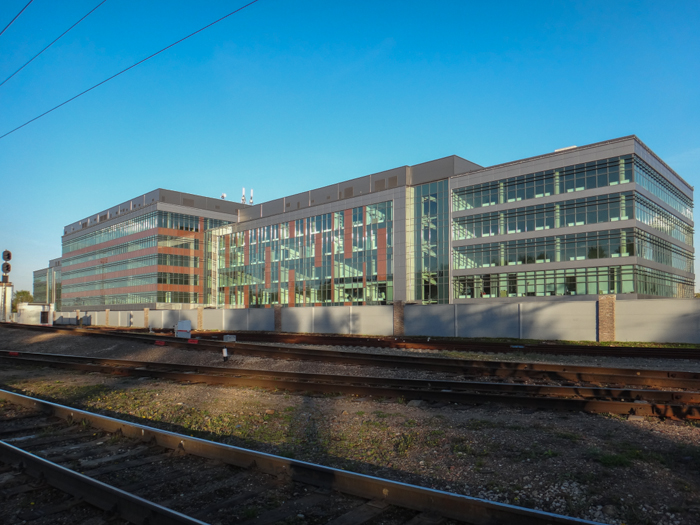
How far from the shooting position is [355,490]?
200 inches

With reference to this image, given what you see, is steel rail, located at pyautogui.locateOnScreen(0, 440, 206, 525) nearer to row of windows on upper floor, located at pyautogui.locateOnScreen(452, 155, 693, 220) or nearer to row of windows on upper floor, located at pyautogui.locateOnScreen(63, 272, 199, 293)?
row of windows on upper floor, located at pyautogui.locateOnScreen(452, 155, 693, 220)

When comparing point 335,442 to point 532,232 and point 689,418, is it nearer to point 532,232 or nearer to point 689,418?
point 689,418

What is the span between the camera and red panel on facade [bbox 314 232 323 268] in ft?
212

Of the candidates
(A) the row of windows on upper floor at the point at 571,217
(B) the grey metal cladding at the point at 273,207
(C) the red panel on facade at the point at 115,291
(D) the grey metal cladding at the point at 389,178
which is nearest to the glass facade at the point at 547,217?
(A) the row of windows on upper floor at the point at 571,217

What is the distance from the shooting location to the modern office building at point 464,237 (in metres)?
45.2

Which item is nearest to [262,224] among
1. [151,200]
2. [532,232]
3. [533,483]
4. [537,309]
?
[151,200]

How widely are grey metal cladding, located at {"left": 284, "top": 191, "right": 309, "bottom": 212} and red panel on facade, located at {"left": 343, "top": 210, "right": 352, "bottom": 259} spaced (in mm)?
9399

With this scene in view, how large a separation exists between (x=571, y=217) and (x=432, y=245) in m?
14.7

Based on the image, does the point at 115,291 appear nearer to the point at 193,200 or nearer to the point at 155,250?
the point at 155,250

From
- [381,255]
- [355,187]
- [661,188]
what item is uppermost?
[355,187]

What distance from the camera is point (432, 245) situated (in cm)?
5519

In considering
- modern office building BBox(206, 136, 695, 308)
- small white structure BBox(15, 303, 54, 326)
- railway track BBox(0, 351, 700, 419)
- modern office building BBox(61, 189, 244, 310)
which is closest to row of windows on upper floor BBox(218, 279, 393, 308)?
modern office building BBox(206, 136, 695, 308)

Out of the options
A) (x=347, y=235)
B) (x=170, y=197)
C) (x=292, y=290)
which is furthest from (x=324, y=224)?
(x=170, y=197)

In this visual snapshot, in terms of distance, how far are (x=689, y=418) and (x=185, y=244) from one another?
84873 mm
